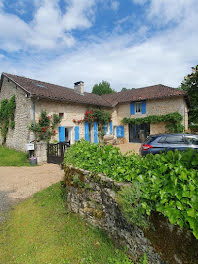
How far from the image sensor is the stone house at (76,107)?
30.4 ft

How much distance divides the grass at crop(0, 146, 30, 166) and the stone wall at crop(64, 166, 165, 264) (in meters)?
5.90

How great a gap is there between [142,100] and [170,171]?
1308 centimetres

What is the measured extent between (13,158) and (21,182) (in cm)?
395

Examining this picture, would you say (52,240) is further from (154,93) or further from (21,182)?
(154,93)

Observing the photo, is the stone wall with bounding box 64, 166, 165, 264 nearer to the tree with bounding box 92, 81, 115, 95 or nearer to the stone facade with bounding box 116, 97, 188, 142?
the stone facade with bounding box 116, 97, 188, 142

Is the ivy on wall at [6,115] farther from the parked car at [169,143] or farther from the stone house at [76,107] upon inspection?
the parked car at [169,143]

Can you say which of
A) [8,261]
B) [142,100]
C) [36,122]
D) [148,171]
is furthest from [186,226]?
[142,100]

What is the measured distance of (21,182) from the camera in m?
5.47

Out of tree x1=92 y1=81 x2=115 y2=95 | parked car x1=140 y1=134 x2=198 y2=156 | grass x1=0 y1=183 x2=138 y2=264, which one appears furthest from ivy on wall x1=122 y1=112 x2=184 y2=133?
tree x1=92 y1=81 x2=115 y2=95

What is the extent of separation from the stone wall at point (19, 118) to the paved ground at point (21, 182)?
2982 mm

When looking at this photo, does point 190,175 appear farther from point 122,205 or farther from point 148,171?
point 122,205

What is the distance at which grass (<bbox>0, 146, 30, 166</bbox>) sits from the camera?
26.5 feet

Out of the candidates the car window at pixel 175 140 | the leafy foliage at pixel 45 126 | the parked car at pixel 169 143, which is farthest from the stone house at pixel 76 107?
the car window at pixel 175 140

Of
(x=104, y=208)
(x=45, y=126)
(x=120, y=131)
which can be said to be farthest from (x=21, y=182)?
(x=120, y=131)
